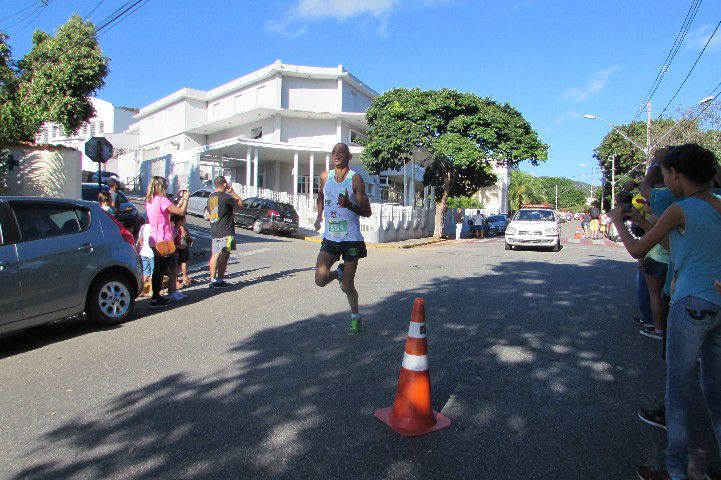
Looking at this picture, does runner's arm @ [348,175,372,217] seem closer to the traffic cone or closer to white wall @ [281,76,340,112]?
the traffic cone

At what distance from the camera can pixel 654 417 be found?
342 centimetres

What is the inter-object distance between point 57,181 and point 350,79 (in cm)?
2255

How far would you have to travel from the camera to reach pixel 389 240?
2291 cm

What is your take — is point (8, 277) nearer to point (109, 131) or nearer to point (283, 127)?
point (283, 127)

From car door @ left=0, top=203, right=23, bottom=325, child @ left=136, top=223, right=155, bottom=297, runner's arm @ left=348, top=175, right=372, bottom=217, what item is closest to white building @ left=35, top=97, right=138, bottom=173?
child @ left=136, top=223, right=155, bottom=297

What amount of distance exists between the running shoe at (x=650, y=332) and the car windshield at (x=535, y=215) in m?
13.0

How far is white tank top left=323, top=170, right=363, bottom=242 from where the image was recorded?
5445mm

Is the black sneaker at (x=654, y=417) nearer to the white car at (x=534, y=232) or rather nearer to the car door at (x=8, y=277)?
the car door at (x=8, y=277)

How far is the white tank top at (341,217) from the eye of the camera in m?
5.45

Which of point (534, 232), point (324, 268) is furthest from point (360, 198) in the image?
point (534, 232)

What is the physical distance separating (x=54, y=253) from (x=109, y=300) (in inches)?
36.2

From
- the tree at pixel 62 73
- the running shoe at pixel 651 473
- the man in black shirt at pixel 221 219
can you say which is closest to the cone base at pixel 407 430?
the running shoe at pixel 651 473

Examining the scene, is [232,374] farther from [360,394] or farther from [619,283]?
[619,283]

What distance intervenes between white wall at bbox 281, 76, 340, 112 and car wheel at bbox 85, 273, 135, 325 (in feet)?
87.9
